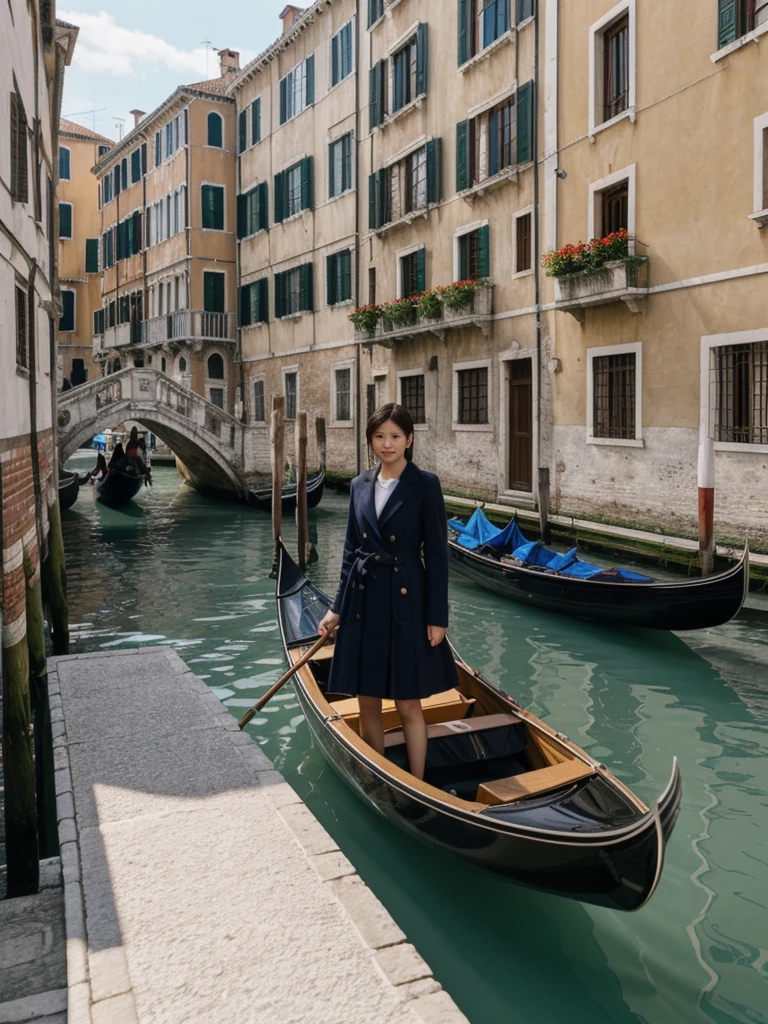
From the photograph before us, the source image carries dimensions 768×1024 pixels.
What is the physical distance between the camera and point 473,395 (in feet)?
47.0

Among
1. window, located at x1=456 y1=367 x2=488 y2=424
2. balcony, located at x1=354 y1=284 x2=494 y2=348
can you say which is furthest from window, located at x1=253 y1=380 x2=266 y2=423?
window, located at x1=456 y1=367 x2=488 y2=424

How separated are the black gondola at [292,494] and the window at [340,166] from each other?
5.81m

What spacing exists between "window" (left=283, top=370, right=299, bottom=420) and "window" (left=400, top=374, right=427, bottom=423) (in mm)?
4493

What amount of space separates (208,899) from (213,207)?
2220 centimetres

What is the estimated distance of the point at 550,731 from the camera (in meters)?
3.70

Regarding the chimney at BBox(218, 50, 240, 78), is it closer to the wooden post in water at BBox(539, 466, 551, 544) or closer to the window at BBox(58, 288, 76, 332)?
the window at BBox(58, 288, 76, 332)

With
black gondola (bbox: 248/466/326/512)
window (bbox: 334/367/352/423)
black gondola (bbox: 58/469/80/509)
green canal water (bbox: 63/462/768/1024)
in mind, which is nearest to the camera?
green canal water (bbox: 63/462/768/1024)

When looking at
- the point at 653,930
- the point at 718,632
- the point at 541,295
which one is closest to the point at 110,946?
the point at 653,930

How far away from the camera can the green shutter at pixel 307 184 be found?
A: 1905 centimetres

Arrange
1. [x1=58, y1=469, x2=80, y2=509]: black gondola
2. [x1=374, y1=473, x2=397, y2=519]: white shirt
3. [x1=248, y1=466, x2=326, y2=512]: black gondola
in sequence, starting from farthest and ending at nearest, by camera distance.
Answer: [x1=58, y1=469, x2=80, y2=509]: black gondola < [x1=248, y1=466, x2=326, y2=512]: black gondola < [x1=374, y1=473, x2=397, y2=519]: white shirt

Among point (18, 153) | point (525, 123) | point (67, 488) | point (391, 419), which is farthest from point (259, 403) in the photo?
point (391, 419)

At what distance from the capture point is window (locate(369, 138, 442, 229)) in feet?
48.2

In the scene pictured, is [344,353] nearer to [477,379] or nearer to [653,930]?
[477,379]

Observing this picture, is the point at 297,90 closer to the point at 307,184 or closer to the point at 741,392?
the point at 307,184
